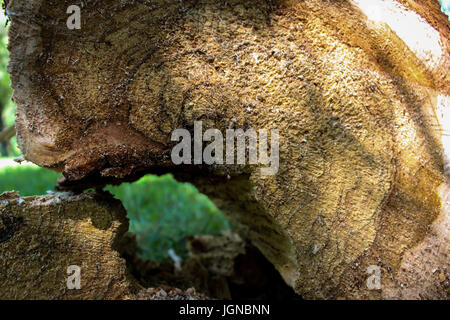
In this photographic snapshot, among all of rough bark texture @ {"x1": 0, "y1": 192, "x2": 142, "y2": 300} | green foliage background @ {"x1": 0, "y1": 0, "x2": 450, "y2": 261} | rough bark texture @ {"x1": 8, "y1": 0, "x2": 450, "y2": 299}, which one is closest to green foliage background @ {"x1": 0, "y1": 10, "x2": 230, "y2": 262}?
green foliage background @ {"x1": 0, "y1": 0, "x2": 450, "y2": 261}

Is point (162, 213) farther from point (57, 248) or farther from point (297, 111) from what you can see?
point (297, 111)

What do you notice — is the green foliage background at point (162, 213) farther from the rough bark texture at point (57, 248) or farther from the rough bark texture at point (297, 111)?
the rough bark texture at point (297, 111)

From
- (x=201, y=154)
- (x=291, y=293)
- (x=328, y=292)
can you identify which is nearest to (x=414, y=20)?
(x=201, y=154)

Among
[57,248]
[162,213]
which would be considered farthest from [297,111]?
[162,213]

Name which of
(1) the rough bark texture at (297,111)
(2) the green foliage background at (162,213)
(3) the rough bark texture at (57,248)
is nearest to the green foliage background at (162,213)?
(2) the green foliage background at (162,213)

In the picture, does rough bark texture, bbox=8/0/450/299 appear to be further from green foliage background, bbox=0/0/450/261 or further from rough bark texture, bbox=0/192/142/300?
green foliage background, bbox=0/0/450/261

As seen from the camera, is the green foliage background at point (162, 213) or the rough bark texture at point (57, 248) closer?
the rough bark texture at point (57, 248)
